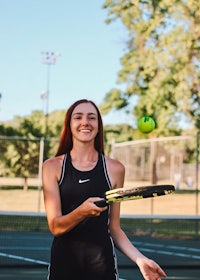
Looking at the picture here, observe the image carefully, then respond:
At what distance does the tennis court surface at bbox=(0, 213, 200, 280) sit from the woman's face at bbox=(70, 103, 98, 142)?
6.32 meters

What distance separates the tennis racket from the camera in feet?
7.90

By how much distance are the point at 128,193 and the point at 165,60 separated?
1882cm

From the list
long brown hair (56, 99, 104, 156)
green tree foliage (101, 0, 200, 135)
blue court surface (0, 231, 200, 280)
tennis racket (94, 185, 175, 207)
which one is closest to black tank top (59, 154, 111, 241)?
long brown hair (56, 99, 104, 156)

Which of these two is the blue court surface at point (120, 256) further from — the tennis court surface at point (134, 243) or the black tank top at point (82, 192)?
the black tank top at point (82, 192)

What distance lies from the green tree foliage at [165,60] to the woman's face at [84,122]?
1785 cm

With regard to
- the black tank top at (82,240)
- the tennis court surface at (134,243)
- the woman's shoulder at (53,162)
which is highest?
the woman's shoulder at (53,162)

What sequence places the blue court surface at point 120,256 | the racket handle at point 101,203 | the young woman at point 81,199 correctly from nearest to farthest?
the racket handle at point 101,203, the young woman at point 81,199, the blue court surface at point 120,256

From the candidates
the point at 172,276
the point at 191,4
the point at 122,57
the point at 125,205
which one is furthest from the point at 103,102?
the point at 172,276

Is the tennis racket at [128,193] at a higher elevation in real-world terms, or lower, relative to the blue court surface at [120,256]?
higher

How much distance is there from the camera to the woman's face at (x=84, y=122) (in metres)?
2.79

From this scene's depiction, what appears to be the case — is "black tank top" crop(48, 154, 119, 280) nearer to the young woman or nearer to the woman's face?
the young woman

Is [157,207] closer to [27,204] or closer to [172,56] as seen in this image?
[27,204]

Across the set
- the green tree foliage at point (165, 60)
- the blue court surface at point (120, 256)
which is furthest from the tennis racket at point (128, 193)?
the green tree foliage at point (165, 60)

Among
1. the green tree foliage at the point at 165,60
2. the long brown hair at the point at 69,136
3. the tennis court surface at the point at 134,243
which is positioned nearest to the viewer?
the long brown hair at the point at 69,136
